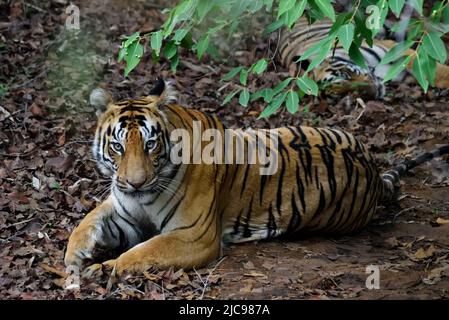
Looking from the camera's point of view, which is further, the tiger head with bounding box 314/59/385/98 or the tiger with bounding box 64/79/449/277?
the tiger head with bounding box 314/59/385/98

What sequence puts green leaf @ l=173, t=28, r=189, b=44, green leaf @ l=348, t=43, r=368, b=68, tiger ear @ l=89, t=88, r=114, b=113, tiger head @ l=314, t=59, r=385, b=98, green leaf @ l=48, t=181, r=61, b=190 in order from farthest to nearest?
tiger head @ l=314, t=59, r=385, b=98 < green leaf @ l=48, t=181, r=61, b=190 < tiger ear @ l=89, t=88, r=114, b=113 < green leaf @ l=173, t=28, r=189, b=44 < green leaf @ l=348, t=43, r=368, b=68

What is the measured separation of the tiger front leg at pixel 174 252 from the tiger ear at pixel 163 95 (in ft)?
2.70

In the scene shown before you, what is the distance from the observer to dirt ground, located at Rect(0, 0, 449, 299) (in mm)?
4977

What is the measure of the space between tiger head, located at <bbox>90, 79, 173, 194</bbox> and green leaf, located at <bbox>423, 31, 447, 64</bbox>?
190 centimetres

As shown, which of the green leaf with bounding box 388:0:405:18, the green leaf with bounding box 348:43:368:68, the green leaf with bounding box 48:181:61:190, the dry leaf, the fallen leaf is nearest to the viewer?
the green leaf with bounding box 388:0:405:18

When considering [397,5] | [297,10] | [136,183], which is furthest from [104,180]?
[397,5]

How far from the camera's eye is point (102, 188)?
6.36 meters

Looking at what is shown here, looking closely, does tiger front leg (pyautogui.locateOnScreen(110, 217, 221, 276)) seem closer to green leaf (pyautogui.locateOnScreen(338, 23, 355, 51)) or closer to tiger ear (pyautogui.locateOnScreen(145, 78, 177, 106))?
tiger ear (pyautogui.locateOnScreen(145, 78, 177, 106))

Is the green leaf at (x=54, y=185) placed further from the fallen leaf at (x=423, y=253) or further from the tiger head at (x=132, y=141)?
the fallen leaf at (x=423, y=253)

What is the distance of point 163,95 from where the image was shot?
5371mm

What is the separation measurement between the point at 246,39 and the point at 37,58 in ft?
8.28

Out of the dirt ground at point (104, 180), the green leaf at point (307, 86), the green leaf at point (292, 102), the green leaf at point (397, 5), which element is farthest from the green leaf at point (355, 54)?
the dirt ground at point (104, 180)

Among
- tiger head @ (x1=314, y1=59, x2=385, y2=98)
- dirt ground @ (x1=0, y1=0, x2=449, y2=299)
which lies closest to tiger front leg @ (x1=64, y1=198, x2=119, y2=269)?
dirt ground @ (x1=0, y1=0, x2=449, y2=299)

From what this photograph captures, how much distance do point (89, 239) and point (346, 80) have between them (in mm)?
4381
